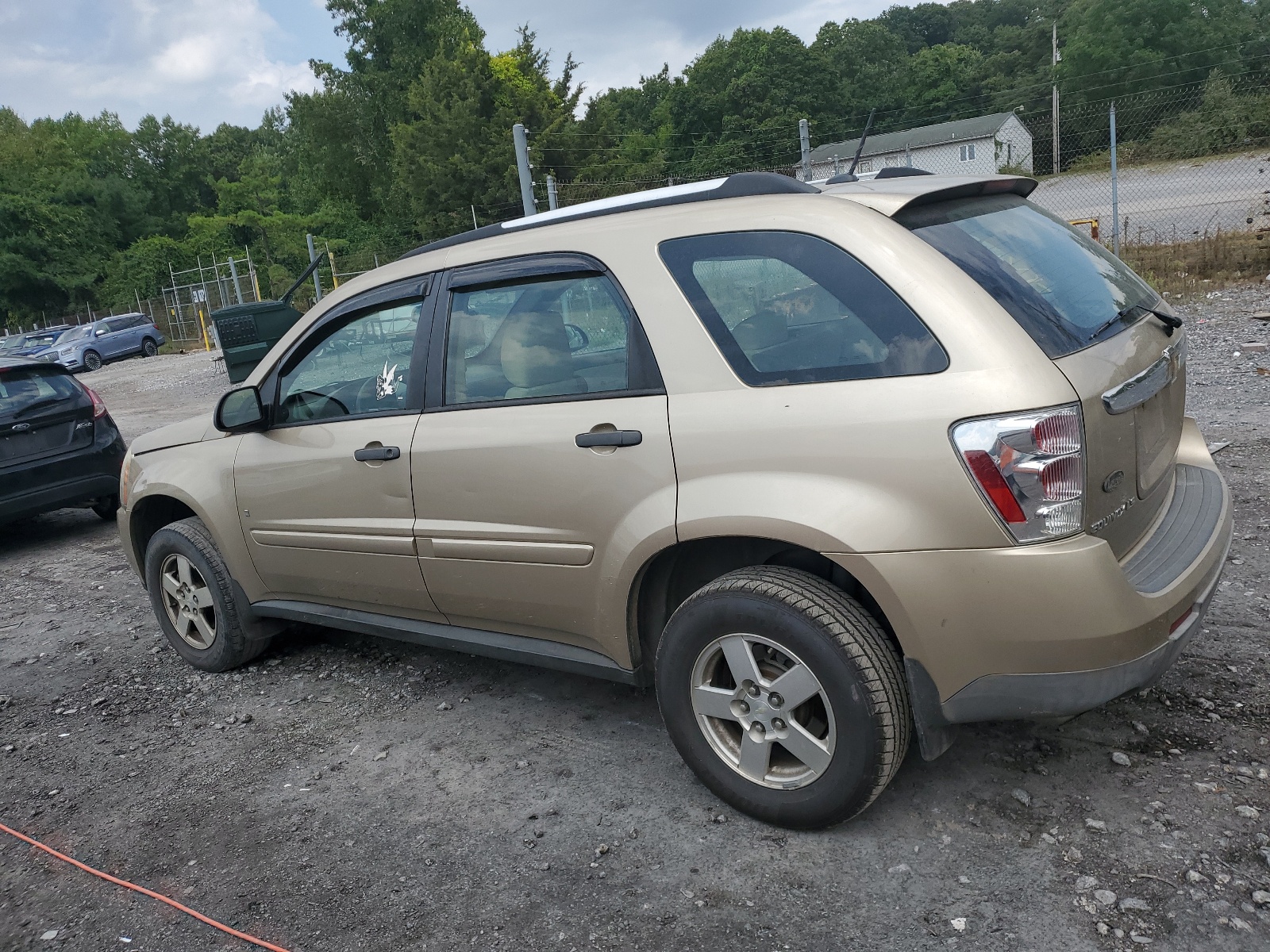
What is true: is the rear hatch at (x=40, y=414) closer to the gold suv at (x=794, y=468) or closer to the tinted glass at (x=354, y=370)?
the tinted glass at (x=354, y=370)

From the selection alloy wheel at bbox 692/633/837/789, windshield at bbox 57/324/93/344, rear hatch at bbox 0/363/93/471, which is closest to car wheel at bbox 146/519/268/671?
alloy wheel at bbox 692/633/837/789

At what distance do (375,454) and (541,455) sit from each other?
2.72 ft

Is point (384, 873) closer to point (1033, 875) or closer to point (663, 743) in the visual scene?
point (663, 743)

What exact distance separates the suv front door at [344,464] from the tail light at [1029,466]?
2.02 m

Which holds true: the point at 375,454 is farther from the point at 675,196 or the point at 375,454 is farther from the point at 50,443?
the point at 50,443

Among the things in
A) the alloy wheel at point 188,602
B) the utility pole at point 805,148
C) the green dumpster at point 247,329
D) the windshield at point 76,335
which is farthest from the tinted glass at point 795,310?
the windshield at point 76,335

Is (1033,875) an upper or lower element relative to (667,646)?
lower

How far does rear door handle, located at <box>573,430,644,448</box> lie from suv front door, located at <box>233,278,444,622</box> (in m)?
0.83

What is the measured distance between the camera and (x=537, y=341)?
3.36 metres

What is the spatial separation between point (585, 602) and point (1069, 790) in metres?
1.55

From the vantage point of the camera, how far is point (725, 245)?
Answer: 2900 mm

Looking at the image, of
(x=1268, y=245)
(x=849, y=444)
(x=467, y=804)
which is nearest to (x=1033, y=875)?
(x=849, y=444)

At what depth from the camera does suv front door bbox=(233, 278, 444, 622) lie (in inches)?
144

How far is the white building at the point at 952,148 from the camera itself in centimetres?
1897
